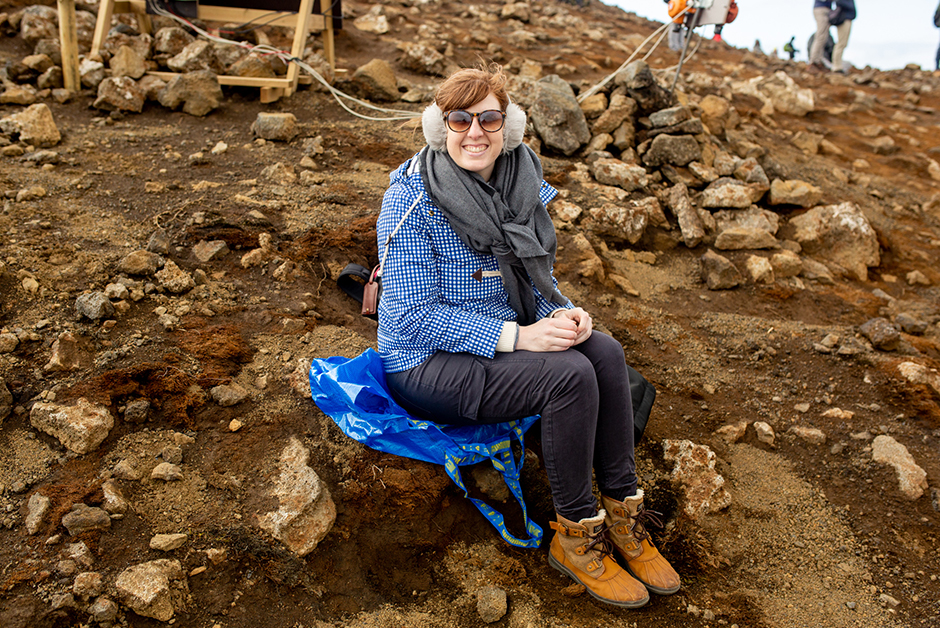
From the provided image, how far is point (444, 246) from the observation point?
2.49 metres

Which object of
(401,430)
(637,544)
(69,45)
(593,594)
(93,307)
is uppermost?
(69,45)

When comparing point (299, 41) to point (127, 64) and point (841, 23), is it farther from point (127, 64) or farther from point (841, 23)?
point (841, 23)

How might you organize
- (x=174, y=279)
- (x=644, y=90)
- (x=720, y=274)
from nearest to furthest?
1. (x=174, y=279)
2. (x=720, y=274)
3. (x=644, y=90)

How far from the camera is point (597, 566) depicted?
2.41 metres

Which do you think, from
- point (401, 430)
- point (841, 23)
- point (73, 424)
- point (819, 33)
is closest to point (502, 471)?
point (401, 430)

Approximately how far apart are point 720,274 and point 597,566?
3.13 metres

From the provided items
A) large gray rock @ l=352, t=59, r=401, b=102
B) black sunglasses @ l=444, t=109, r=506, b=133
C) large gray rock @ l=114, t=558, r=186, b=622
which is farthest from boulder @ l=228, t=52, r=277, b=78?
large gray rock @ l=114, t=558, r=186, b=622

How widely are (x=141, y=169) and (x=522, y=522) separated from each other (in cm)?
375

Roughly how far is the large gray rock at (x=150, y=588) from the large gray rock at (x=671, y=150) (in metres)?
5.19

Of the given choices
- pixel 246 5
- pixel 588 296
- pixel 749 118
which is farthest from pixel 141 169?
pixel 749 118

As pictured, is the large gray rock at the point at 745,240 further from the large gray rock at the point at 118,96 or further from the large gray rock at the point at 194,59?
the large gray rock at the point at 118,96

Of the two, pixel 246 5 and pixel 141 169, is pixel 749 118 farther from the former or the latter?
pixel 141 169

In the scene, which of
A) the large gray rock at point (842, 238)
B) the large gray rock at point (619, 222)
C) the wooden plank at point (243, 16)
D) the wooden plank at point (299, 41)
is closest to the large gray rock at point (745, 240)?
the large gray rock at point (842, 238)

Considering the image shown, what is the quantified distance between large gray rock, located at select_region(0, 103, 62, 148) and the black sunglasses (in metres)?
3.80
